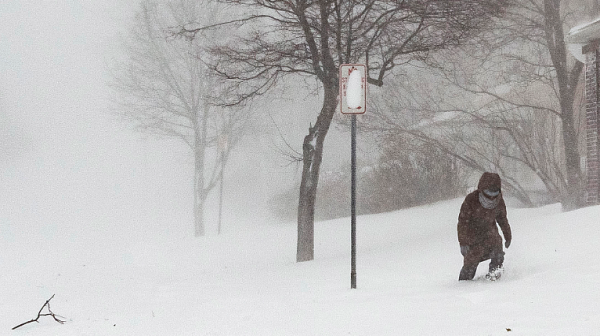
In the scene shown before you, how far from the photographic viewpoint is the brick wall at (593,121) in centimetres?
1189

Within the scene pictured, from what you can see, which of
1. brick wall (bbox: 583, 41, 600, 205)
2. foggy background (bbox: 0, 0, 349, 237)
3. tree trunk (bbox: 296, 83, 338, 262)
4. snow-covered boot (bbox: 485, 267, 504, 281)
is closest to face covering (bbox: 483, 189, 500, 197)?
snow-covered boot (bbox: 485, 267, 504, 281)

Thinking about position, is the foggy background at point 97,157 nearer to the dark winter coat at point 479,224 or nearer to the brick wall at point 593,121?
the brick wall at point 593,121

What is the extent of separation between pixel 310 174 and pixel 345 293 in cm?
470

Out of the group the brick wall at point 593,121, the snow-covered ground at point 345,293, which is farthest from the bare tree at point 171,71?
the brick wall at point 593,121

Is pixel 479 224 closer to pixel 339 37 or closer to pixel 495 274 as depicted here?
pixel 495 274

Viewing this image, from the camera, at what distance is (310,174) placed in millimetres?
11203

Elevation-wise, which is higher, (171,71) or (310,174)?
(171,71)

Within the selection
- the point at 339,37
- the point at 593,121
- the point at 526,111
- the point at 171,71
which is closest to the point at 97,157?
the point at 171,71

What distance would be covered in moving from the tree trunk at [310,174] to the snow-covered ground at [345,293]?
998mm

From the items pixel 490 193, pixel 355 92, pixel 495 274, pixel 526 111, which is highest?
pixel 526 111

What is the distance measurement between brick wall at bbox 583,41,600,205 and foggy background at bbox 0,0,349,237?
749 cm

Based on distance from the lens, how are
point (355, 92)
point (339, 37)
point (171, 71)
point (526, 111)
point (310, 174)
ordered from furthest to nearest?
1. point (171, 71)
2. point (526, 111)
3. point (310, 174)
4. point (339, 37)
5. point (355, 92)

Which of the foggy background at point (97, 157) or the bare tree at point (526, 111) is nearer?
the bare tree at point (526, 111)

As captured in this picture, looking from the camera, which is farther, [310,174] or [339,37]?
[310,174]
